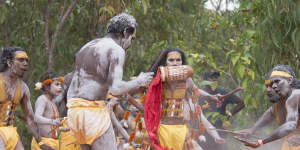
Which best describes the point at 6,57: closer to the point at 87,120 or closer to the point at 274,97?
the point at 87,120

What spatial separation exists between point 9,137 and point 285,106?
3207 mm

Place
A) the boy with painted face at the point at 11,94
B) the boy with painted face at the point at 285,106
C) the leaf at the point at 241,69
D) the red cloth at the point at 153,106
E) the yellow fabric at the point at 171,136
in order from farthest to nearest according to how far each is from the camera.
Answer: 1. the leaf at the point at 241,69
2. the red cloth at the point at 153,106
3. the yellow fabric at the point at 171,136
4. the boy with painted face at the point at 11,94
5. the boy with painted face at the point at 285,106

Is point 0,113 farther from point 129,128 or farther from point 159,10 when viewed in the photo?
point 159,10

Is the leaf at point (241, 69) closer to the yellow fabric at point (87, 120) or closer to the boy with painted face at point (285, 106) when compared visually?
the boy with painted face at point (285, 106)

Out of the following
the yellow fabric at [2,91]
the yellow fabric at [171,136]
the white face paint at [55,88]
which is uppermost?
the yellow fabric at [2,91]

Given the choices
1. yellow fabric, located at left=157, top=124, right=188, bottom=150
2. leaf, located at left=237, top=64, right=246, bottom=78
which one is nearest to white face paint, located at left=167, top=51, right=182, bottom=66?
yellow fabric, located at left=157, top=124, right=188, bottom=150

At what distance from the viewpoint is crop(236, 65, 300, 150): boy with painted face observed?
18.2ft

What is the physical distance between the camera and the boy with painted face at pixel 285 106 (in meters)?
5.55

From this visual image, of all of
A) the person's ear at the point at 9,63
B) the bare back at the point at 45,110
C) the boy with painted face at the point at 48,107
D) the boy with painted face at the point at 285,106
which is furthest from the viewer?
the boy with painted face at the point at 48,107

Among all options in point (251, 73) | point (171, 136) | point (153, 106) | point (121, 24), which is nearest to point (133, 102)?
point (153, 106)

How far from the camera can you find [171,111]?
6.68 metres

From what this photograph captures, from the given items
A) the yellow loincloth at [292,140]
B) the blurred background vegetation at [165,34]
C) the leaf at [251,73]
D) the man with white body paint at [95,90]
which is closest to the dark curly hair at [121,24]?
the man with white body paint at [95,90]

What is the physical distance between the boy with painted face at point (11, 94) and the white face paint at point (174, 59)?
1.92 metres

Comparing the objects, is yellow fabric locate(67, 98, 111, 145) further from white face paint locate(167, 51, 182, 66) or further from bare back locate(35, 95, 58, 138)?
bare back locate(35, 95, 58, 138)
